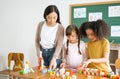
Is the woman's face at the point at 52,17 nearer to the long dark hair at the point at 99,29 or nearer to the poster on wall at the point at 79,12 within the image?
the long dark hair at the point at 99,29

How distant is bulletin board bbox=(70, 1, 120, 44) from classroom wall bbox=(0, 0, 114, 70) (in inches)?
22.4

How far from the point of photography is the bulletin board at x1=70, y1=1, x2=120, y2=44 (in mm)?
2871

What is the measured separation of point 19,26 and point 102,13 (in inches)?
59.9

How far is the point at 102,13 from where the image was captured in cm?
297

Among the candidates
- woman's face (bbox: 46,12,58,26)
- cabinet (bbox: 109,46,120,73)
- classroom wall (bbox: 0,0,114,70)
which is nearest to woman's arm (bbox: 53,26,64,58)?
woman's face (bbox: 46,12,58,26)

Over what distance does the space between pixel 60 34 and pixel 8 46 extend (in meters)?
2.00

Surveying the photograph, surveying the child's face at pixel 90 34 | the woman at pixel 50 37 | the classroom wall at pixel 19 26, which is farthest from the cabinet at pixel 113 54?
the classroom wall at pixel 19 26

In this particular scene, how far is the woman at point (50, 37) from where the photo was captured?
1.73 m

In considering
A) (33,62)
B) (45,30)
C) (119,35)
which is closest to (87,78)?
(45,30)

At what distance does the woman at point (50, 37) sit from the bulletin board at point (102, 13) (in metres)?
1.34

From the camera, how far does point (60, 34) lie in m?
1.80

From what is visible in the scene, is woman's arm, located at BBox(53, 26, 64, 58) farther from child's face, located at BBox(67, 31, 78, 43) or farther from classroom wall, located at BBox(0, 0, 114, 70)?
classroom wall, located at BBox(0, 0, 114, 70)

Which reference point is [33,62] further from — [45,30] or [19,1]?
[45,30]

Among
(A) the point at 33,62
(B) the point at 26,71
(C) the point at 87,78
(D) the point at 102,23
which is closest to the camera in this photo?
(C) the point at 87,78
